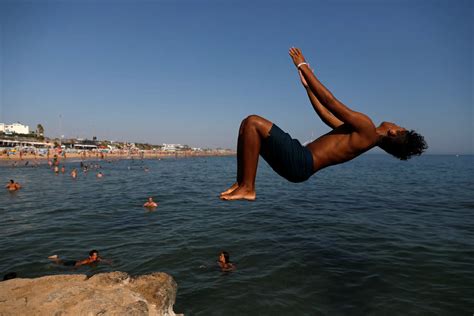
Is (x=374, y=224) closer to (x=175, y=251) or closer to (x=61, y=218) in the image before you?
(x=175, y=251)

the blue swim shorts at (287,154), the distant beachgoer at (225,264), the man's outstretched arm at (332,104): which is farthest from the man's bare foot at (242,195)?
the distant beachgoer at (225,264)

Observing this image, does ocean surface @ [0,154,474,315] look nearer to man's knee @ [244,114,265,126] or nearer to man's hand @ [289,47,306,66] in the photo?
man's knee @ [244,114,265,126]

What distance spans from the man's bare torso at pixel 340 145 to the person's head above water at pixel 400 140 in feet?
0.60

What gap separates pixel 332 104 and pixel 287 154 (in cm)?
81

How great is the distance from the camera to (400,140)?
381 centimetres

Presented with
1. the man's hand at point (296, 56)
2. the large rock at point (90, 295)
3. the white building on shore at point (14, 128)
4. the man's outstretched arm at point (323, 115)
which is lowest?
the large rock at point (90, 295)

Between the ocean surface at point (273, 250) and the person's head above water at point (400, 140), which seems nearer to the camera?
the person's head above water at point (400, 140)

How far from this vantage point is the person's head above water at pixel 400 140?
12.5 ft

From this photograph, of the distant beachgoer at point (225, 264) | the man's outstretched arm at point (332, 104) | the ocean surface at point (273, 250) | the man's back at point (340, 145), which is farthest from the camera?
the distant beachgoer at point (225, 264)

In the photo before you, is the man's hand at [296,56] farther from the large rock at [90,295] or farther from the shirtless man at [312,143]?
the large rock at [90,295]

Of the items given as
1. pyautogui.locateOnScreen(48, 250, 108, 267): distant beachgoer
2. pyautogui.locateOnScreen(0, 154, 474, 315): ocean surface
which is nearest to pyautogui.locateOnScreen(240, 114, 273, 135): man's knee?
pyautogui.locateOnScreen(0, 154, 474, 315): ocean surface

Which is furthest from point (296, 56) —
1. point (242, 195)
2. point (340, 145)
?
point (242, 195)

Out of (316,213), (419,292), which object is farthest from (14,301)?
(316,213)

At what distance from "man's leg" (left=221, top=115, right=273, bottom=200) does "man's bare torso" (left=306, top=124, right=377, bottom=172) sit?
775 mm
